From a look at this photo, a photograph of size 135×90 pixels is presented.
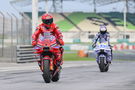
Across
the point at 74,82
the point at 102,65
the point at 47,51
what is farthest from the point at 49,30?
the point at 102,65

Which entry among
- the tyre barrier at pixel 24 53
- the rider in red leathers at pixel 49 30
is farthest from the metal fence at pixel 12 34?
the rider in red leathers at pixel 49 30

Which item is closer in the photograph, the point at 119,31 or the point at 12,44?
the point at 12,44

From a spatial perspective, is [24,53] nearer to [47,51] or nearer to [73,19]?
[47,51]

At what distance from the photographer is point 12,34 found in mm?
24422

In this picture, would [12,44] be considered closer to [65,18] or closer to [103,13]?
[65,18]

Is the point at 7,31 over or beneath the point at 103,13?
beneath

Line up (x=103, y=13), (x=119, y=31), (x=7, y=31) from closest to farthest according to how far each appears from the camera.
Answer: (x=7, y=31), (x=119, y=31), (x=103, y=13)

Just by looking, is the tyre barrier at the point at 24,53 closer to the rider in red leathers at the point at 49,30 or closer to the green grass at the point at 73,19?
the rider in red leathers at the point at 49,30

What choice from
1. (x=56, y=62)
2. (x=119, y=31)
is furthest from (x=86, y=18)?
(x=56, y=62)

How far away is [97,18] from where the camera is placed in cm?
9256

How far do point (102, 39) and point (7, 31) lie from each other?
26.3ft

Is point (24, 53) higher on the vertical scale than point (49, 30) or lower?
lower

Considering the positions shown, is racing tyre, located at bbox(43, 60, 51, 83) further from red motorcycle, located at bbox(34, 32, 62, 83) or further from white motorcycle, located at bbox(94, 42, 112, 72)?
white motorcycle, located at bbox(94, 42, 112, 72)

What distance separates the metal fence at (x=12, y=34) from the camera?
2391cm
